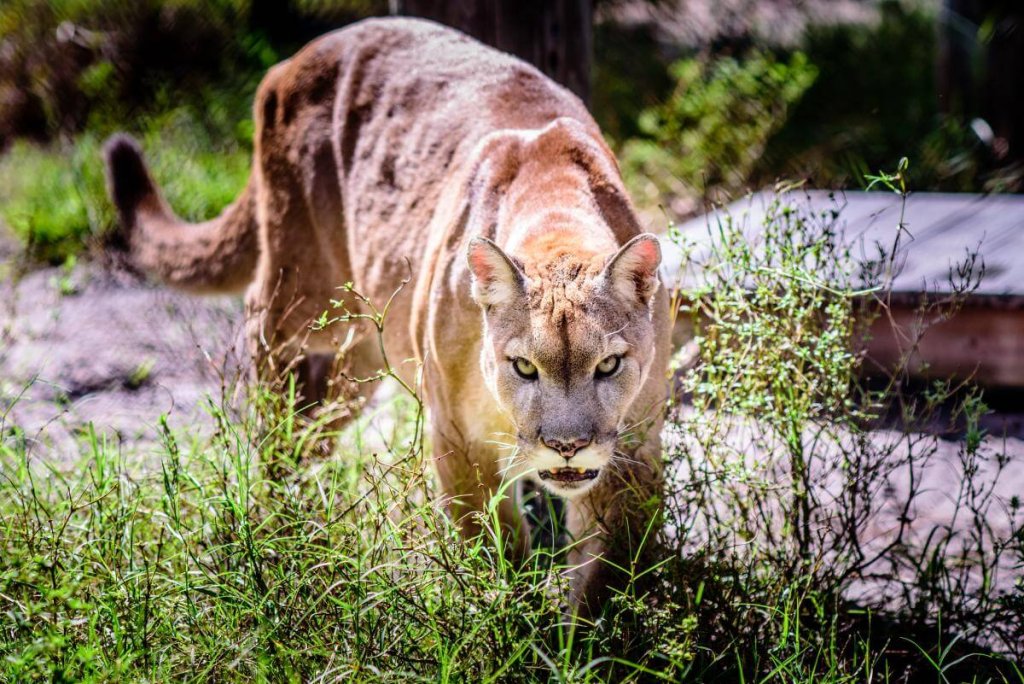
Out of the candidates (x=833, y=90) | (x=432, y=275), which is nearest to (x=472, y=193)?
(x=432, y=275)

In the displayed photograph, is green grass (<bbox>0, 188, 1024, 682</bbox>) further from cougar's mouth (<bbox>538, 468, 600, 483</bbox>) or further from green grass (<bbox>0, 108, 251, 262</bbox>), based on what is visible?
green grass (<bbox>0, 108, 251, 262</bbox>)

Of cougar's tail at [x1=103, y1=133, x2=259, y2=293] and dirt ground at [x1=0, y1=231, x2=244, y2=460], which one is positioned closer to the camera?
cougar's tail at [x1=103, y1=133, x2=259, y2=293]

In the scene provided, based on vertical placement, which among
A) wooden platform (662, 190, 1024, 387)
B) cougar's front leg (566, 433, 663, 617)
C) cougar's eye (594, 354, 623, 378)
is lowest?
wooden platform (662, 190, 1024, 387)

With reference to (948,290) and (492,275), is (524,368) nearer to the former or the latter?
(492,275)

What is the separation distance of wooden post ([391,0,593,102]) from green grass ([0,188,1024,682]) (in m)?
1.72

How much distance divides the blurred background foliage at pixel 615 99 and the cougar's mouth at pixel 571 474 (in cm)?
406

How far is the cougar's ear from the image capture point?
9.05ft

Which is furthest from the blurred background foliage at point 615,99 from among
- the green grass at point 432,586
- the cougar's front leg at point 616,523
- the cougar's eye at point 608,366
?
the cougar's eye at point 608,366

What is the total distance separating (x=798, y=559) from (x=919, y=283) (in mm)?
2109

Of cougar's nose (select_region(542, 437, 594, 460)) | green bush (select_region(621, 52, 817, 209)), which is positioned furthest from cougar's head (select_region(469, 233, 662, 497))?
green bush (select_region(621, 52, 817, 209))

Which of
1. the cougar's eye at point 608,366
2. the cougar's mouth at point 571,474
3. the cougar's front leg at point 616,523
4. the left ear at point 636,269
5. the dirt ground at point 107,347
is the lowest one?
the dirt ground at point 107,347

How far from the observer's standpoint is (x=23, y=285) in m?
6.27

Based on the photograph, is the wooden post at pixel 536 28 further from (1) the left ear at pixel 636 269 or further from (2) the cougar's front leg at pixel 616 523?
(2) the cougar's front leg at pixel 616 523

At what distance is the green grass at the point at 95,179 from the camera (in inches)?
259
